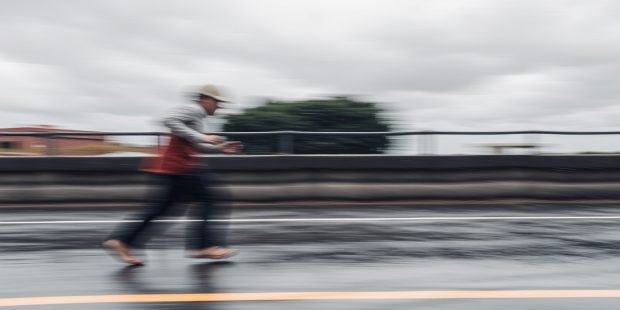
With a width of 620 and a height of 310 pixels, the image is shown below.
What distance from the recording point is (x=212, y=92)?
521 centimetres

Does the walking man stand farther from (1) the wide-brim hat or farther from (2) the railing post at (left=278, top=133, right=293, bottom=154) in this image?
(2) the railing post at (left=278, top=133, right=293, bottom=154)

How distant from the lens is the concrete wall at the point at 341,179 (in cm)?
952

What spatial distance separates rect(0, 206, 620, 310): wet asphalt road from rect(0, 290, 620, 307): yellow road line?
0.29ft

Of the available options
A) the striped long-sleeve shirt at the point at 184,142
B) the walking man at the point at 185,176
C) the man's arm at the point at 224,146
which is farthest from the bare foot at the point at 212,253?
the man's arm at the point at 224,146

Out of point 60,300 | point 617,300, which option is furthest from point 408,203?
point 60,300

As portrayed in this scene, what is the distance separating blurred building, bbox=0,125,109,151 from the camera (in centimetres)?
981

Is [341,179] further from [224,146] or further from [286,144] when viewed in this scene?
[224,146]

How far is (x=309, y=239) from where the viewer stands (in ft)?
21.5

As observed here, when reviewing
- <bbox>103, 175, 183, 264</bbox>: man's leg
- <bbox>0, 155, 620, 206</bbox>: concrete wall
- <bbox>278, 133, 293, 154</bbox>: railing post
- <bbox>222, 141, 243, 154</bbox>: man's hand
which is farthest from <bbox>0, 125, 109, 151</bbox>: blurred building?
<bbox>222, 141, 243, 154</bbox>: man's hand

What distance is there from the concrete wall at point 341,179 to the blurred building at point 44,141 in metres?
0.35

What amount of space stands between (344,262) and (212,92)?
6.08 ft

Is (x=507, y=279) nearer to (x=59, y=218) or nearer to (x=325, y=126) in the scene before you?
(x=59, y=218)

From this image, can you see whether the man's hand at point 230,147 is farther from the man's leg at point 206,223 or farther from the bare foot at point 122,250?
the bare foot at point 122,250

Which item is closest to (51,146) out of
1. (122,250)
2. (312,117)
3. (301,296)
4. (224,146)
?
(312,117)
